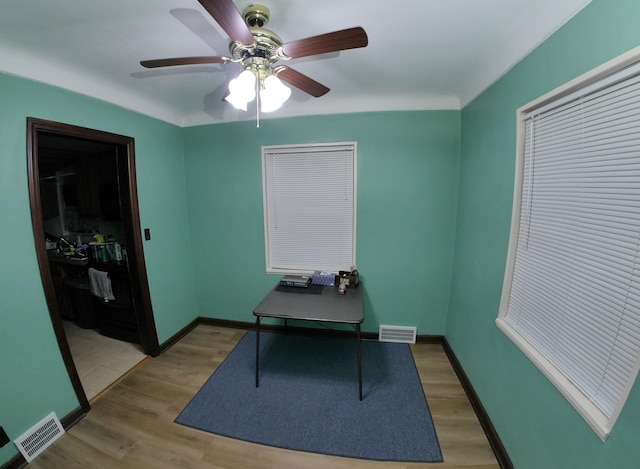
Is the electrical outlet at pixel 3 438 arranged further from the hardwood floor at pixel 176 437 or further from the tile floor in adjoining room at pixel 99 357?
the tile floor in adjoining room at pixel 99 357

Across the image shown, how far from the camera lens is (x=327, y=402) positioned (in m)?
1.67

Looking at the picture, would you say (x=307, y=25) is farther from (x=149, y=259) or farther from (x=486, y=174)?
(x=149, y=259)

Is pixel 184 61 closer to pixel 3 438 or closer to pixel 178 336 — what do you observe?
pixel 3 438

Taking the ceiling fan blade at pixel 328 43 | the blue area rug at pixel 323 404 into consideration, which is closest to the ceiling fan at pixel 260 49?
the ceiling fan blade at pixel 328 43

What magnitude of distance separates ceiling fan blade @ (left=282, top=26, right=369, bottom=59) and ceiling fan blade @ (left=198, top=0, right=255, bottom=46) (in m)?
0.16

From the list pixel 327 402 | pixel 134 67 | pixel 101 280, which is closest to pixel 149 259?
pixel 101 280

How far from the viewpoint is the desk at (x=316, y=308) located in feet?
5.26

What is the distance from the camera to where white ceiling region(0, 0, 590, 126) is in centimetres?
102

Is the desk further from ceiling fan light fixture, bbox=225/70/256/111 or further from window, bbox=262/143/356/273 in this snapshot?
ceiling fan light fixture, bbox=225/70/256/111

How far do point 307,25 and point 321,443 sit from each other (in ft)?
8.16

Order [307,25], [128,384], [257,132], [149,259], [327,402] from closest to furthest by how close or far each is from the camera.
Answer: [307,25], [327,402], [128,384], [149,259], [257,132]

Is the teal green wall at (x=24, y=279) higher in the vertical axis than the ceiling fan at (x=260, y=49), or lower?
lower

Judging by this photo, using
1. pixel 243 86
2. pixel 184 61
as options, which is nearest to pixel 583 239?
pixel 243 86

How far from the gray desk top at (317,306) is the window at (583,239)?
1014 millimetres
